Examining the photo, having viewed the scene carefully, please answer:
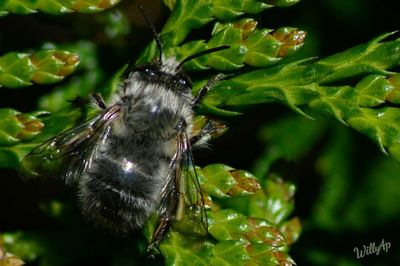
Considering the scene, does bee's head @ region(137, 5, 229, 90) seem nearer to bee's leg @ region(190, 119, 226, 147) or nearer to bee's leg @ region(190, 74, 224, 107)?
bee's leg @ region(190, 74, 224, 107)

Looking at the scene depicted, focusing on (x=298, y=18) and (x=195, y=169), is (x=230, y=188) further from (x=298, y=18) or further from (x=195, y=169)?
(x=298, y=18)

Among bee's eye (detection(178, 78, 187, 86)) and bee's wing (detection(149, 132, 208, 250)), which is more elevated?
bee's eye (detection(178, 78, 187, 86))

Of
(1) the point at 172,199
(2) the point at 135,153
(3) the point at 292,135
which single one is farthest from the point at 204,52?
(3) the point at 292,135

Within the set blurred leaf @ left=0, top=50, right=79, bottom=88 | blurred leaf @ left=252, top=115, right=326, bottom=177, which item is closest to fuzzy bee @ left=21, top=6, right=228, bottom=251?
blurred leaf @ left=0, top=50, right=79, bottom=88

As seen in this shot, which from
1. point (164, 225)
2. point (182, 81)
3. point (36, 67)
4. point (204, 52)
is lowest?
point (164, 225)

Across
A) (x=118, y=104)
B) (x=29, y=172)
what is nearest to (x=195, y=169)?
(x=118, y=104)

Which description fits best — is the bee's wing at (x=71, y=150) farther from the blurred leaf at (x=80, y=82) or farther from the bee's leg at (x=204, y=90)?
the blurred leaf at (x=80, y=82)

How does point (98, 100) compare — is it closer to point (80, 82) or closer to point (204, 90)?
point (204, 90)
